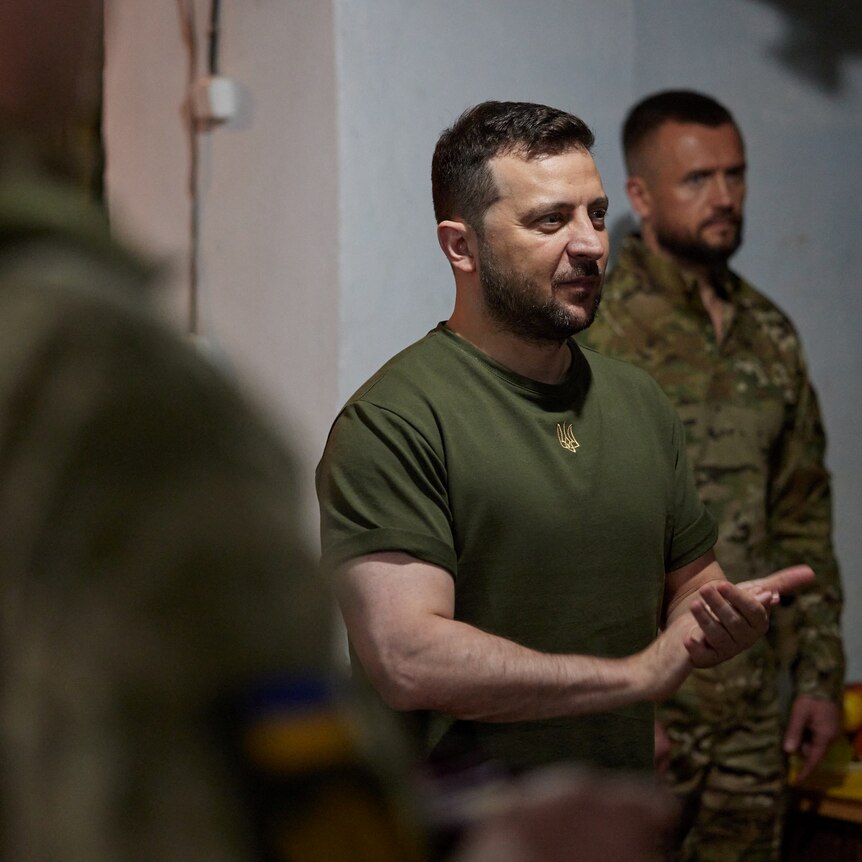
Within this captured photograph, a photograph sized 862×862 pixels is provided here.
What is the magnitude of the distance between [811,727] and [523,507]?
112 centimetres

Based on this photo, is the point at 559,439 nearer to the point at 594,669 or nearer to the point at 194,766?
the point at 594,669

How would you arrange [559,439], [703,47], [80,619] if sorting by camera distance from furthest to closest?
[703,47], [559,439], [80,619]

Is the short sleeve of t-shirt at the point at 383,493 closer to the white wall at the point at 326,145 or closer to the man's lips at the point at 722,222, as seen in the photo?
the white wall at the point at 326,145

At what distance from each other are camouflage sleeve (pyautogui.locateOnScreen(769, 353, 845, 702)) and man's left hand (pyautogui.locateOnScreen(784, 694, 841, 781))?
39 millimetres

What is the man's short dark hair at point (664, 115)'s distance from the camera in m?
2.17

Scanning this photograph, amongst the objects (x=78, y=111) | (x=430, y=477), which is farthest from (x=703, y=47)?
(x=78, y=111)

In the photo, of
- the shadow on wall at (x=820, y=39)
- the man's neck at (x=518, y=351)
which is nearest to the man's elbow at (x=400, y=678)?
the man's neck at (x=518, y=351)

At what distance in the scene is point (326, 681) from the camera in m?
0.34

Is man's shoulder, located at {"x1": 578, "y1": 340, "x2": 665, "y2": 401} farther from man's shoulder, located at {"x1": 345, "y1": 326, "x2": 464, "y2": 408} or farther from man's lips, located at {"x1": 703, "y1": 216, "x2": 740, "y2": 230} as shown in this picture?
man's lips, located at {"x1": 703, "y1": 216, "x2": 740, "y2": 230}

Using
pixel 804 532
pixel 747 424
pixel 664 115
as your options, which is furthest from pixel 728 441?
pixel 664 115

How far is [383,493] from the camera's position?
4.11ft

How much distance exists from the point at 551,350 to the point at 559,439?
0.11 m

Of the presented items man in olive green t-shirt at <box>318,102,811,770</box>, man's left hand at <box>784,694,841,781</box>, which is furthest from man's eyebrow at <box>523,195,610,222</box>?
man's left hand at <box>784,694,841,781</box>

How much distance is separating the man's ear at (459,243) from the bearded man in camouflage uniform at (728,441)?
657 millimetres
